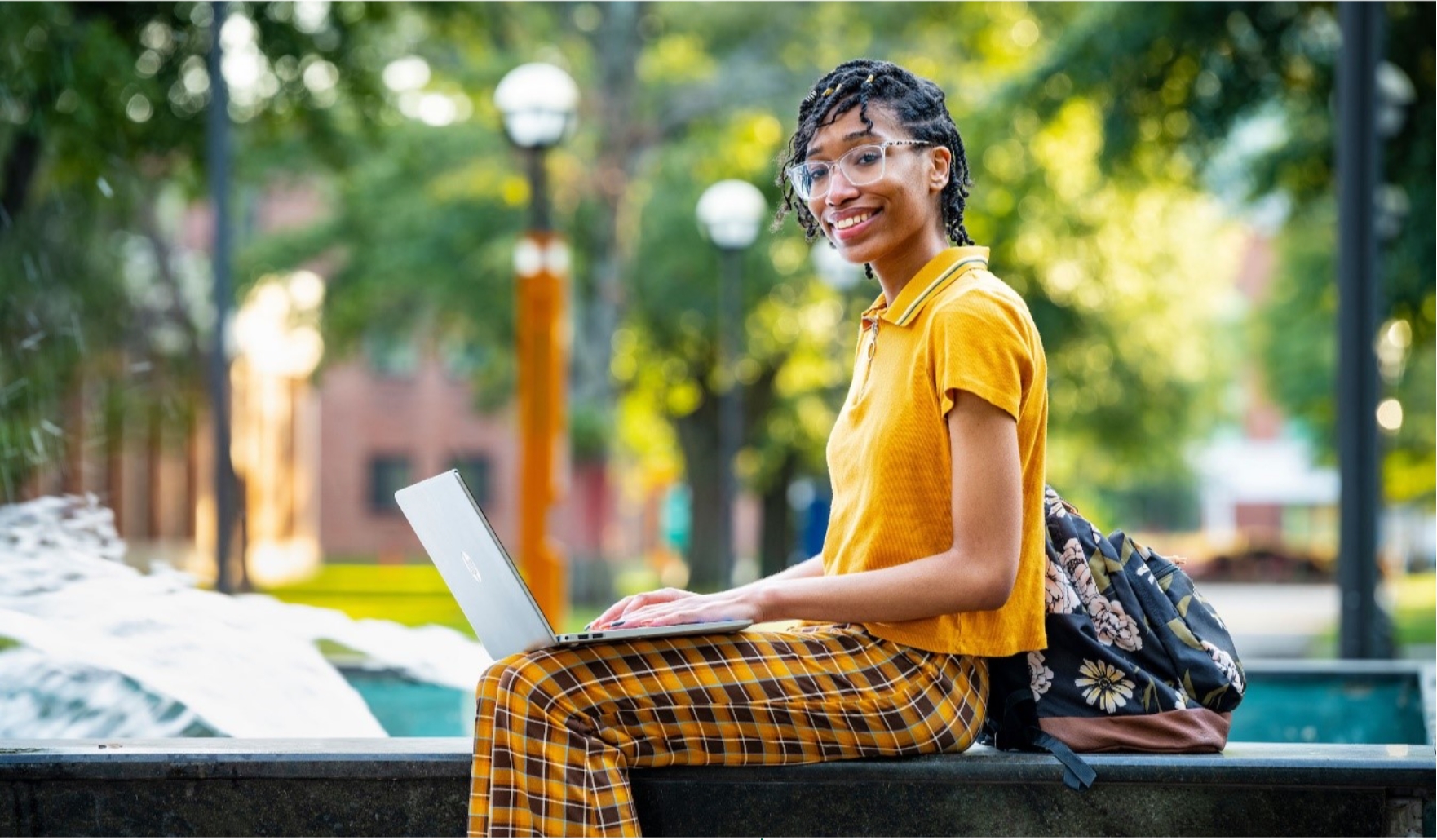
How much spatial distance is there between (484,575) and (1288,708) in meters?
2.79

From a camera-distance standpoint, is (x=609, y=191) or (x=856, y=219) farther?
(x=609, y=191)

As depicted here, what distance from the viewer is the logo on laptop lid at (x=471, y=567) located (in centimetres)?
289

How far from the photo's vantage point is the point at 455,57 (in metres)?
27.1

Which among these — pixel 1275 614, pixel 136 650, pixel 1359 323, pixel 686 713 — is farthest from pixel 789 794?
pixel 1275 614

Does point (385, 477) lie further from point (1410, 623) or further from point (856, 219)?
point (856, 219)

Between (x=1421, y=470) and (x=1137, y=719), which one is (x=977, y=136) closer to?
(x=1137, y=719)

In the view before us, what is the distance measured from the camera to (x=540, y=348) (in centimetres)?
1080

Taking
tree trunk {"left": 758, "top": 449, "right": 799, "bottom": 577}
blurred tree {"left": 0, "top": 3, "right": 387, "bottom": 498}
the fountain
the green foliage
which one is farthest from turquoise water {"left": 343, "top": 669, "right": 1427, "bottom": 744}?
tree trunk {"left": 758, "top": 449, "right": 799, "bottom": 577}

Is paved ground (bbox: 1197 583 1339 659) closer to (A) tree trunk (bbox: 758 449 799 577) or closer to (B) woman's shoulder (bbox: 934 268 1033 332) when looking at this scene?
(A) tree trunk (bbox: 758 449 799 577)

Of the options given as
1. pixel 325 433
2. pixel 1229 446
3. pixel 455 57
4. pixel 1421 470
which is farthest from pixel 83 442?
pixel 1229 446

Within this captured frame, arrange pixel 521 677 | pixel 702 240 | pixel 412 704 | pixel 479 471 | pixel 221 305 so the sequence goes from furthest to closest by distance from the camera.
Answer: pixel 479 471 < pixel 702 240 < pixel 221 305 < pixel 412 704 < pixel 521 677

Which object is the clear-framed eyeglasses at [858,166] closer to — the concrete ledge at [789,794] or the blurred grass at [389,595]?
the concrete ledge at [789,794]

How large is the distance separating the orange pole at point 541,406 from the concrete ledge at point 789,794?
7.50m

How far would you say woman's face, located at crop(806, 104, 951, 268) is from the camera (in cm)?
306
